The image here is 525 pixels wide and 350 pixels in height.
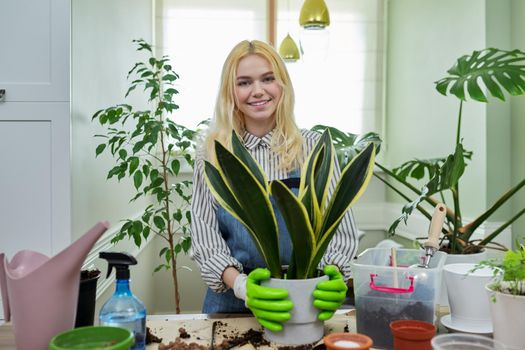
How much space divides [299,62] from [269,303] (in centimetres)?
351

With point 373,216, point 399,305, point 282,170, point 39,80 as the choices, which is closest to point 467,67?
point 282,170

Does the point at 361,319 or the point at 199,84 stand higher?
the point at 199,84

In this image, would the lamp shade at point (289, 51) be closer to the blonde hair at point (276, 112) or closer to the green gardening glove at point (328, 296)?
the blonde hair at point (276, 112)

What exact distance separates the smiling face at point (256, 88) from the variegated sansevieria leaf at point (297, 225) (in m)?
0.69

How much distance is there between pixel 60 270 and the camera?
0.84 m

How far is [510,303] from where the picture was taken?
89cm

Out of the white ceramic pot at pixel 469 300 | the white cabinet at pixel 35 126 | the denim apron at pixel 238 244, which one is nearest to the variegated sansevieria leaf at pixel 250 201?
the white ceramic pot at pixel 469 300

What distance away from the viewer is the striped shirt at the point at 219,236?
1419 millimetres

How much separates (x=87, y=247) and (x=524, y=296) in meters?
0.73

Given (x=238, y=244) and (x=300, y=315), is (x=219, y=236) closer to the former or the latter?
(x=238, y=244)

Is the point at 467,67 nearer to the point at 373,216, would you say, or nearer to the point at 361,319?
the point at 361,319

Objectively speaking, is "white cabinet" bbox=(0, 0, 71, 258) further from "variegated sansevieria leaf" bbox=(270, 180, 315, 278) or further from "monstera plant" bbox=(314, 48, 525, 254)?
"variegated sansevieria leaf" bbox=(270, 180, 315, 278)

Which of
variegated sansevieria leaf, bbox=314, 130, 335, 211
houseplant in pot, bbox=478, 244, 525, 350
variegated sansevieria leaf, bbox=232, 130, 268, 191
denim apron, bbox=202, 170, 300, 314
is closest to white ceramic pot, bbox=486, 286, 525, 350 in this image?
houseplant in pot, bbox=478, 244, 525, 350

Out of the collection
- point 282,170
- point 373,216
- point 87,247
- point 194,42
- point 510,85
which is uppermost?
point 194,42
